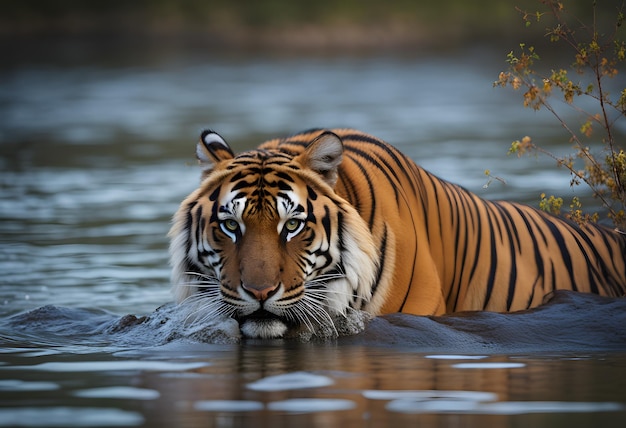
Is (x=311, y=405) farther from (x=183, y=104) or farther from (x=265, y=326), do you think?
(x=183, y=104)

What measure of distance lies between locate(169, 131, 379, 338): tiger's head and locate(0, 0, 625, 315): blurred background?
1.06 metres

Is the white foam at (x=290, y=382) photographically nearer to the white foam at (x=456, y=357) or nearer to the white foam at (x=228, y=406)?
the white foam at (x=228, y=406)

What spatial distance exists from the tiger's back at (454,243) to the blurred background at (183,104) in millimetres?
717

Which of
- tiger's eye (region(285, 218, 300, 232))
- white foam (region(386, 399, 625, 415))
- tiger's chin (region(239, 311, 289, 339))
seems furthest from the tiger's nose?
white foam (region(386, 399, 625, 415))

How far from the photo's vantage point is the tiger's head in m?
4.81

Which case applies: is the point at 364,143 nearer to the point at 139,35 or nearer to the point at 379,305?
the point at 379,305

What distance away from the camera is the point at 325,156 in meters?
5.06

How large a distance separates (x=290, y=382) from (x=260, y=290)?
1.54ft

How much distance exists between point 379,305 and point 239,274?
67 centimetres

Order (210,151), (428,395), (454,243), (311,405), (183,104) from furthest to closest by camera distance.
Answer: (183,104) < (454,243) < (210,151) < (428,395) < (311,405)

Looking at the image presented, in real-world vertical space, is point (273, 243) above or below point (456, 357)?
above

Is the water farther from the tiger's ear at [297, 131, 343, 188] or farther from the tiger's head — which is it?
the tiger's ear at [297, 131, 343, 188]

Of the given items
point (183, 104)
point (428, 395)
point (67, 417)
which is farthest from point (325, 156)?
point (183, 104)

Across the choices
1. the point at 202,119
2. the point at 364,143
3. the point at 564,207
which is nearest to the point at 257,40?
the point at 202,119
